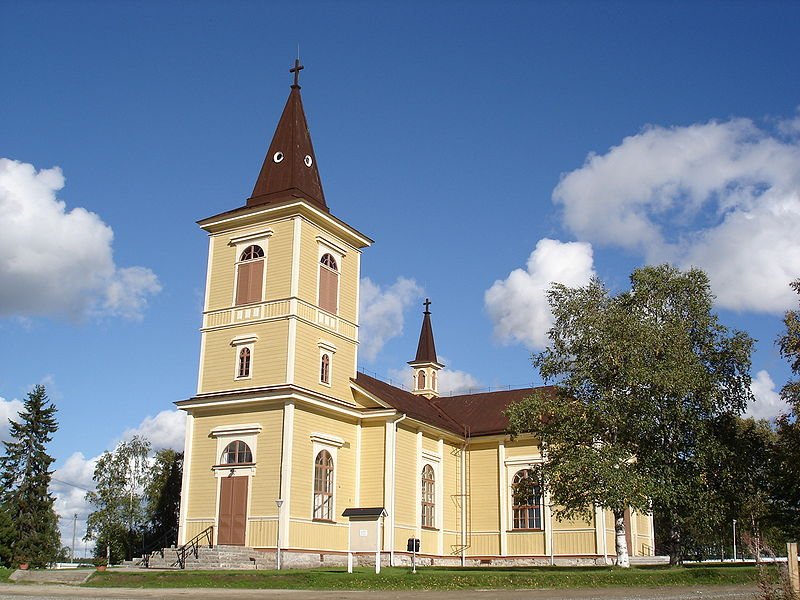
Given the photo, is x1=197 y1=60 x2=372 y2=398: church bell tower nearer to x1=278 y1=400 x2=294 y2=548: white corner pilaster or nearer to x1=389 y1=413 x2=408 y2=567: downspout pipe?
x1=278 y1=400 x2=294 y2=548: white corner pilaster

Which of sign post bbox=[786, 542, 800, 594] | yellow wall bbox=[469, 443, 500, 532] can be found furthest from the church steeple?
sign post bbox=[786, 542, 800, 594]

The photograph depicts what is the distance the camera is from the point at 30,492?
44281 mm

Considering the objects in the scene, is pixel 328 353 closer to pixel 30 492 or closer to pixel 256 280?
pixel 256 280

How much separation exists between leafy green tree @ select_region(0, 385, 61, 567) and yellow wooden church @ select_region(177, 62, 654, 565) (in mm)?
15508

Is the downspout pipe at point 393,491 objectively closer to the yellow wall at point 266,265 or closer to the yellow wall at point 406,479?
the yellow wall at point 406,479

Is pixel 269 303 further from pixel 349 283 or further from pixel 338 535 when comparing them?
pixel 338 535

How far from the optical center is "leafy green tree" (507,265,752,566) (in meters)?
27.7

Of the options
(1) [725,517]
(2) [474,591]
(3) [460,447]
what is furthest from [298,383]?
(1) [725,517]

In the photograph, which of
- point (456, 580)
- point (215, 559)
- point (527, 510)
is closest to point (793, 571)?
point (456, 580)

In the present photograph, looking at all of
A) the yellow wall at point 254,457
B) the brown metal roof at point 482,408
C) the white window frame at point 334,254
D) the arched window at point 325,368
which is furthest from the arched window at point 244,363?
the brown metal roof at point 482,408

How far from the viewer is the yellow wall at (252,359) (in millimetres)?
32594

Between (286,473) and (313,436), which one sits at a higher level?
(313,436)

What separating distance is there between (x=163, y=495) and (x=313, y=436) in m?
18.3

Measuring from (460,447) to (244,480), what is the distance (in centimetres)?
1270
